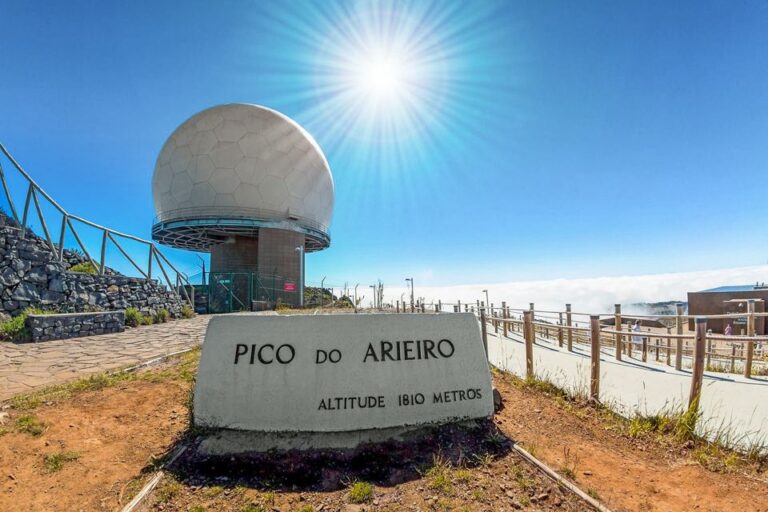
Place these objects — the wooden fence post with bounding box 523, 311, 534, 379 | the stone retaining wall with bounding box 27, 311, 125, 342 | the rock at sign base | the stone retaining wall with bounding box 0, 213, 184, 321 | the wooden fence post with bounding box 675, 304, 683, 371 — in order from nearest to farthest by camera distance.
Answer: the rock at sign base < the wooden fence post with bounding box 523, 311, 534, 379 < the wooden fence post with bounding box 675, 304, 683, 371 < the stone retaining wall with bounding box 27, 311, 125, 342 < the stone retaining wall with bounding box 0, 213, 184, 321

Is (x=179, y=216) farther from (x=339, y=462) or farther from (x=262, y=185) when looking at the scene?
(x=339, y=462)

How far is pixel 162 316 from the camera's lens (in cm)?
1203

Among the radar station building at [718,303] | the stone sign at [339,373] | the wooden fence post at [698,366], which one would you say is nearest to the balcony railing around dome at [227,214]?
the stone sign at [339,373]

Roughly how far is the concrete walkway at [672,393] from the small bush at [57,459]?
5.71 metres

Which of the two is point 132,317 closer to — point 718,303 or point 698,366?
point 698,366

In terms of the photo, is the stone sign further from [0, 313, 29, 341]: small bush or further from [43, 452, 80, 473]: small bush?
[0, 313, 29, 341]: small bush

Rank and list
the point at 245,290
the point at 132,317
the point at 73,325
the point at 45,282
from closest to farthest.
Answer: the point at 73,325
the point at 45,282
the point at 132,317
the point at 245,290

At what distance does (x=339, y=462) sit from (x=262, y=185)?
1985cm

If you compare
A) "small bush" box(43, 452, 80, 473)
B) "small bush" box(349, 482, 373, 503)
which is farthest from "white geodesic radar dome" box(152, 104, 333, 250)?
"small bush" box(349, 482, 373, 503)

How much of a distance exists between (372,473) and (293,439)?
2.94 ft

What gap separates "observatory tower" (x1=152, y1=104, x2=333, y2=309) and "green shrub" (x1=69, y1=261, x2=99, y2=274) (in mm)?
7809

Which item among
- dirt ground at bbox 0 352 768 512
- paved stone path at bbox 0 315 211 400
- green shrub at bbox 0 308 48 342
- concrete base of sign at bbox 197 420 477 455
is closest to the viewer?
dirt ground at bbox 0 352 768 512

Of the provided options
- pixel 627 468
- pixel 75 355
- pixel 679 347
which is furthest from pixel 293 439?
pixel 679 347

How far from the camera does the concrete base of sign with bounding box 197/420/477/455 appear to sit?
335 centimetres
